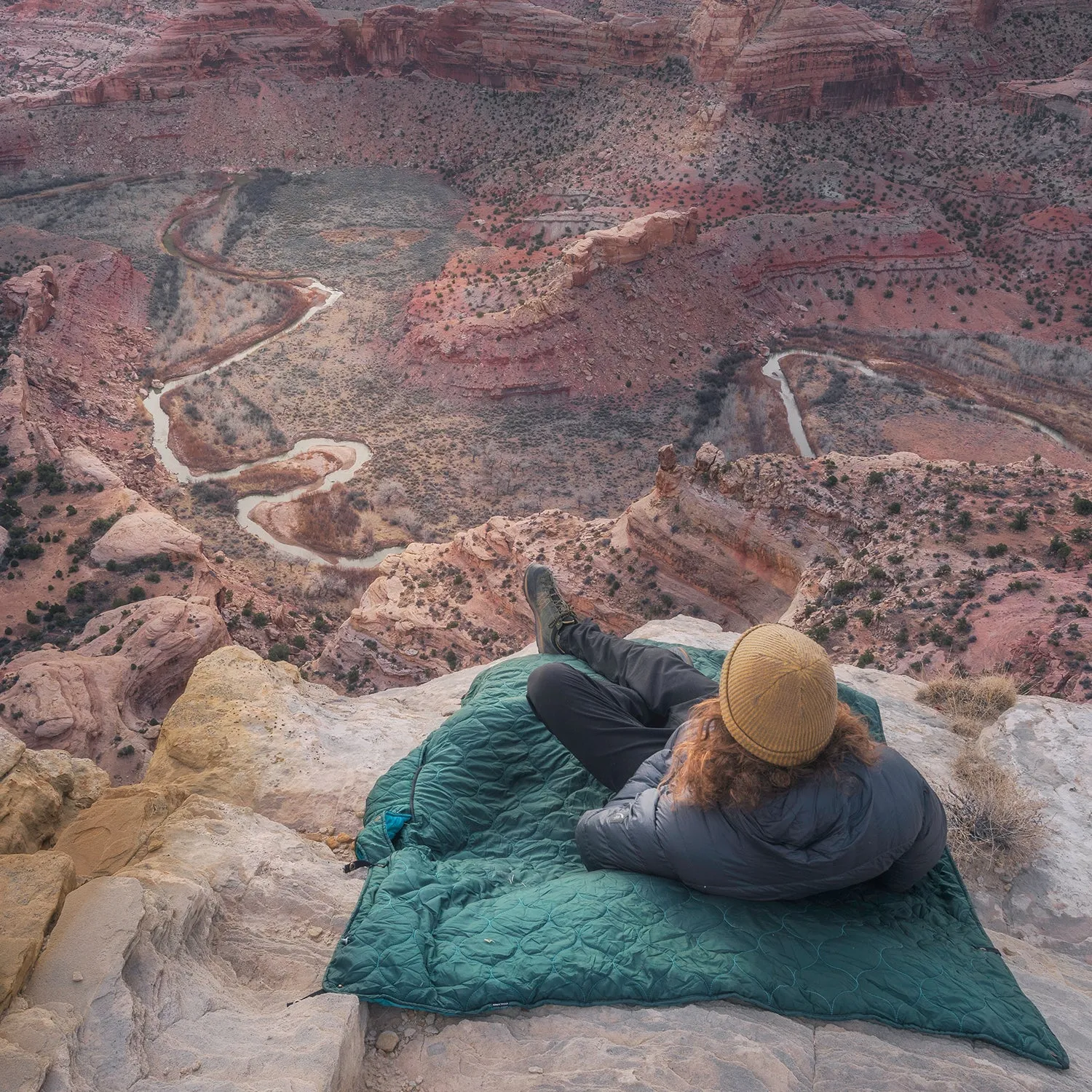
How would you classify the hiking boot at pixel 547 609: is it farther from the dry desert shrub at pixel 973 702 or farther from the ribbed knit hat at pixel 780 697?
the dry desert shrub at pixel 973 702

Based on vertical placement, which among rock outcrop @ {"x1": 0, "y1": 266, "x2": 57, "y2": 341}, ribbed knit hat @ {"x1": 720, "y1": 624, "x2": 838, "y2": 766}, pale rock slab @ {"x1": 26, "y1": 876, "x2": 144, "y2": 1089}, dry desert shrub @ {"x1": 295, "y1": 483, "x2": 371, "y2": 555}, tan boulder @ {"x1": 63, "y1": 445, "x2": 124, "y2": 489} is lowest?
dry desert shrub @ {"x1": 295, "y1": 483, "x2": 371, "y2": 555}

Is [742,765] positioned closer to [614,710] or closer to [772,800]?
[772,800]

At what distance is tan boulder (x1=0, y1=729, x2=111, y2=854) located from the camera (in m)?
5.79

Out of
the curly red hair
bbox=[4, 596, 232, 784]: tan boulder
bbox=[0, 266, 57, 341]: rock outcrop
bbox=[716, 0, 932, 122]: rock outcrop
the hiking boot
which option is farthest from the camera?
bbox=[716, 0, 932, 122]: rock outcrop

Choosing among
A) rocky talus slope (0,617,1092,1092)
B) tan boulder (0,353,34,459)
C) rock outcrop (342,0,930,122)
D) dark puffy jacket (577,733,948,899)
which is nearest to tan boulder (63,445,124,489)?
tan boulder (0,353,34,459)

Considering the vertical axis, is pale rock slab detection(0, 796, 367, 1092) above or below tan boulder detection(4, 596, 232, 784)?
above

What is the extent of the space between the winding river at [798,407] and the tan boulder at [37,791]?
89.3 feet

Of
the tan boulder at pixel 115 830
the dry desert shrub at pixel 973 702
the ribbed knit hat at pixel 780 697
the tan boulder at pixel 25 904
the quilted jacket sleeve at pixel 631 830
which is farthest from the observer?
the dry desert shrub at pixel 973 702

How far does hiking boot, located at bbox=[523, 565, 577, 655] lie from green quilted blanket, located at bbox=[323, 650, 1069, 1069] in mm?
2369

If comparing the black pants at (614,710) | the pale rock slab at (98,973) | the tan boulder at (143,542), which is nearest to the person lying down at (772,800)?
the black pants at (614,710)

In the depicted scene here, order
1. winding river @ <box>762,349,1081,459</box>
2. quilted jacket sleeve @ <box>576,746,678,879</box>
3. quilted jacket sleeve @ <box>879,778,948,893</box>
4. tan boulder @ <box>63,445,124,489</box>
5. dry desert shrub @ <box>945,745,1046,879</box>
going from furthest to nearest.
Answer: winding river @ <box>762,349,1081,459</box>, tan boulder @ <box>63,445,124,489</box>, dry desert shrub @ <box>945,745,1046,879</box>, quilted jacket sleeve @ <box>576,746,678,879</box>, quilted jacket sleeve @ <box>879,778,948,893</box>

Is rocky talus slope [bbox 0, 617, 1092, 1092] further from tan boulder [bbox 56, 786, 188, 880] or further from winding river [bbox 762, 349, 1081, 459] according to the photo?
winding river [bbox 762, 349, 1081, 459]

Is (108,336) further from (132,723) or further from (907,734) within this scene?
(907,734)

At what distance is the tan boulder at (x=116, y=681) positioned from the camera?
13766 mm
